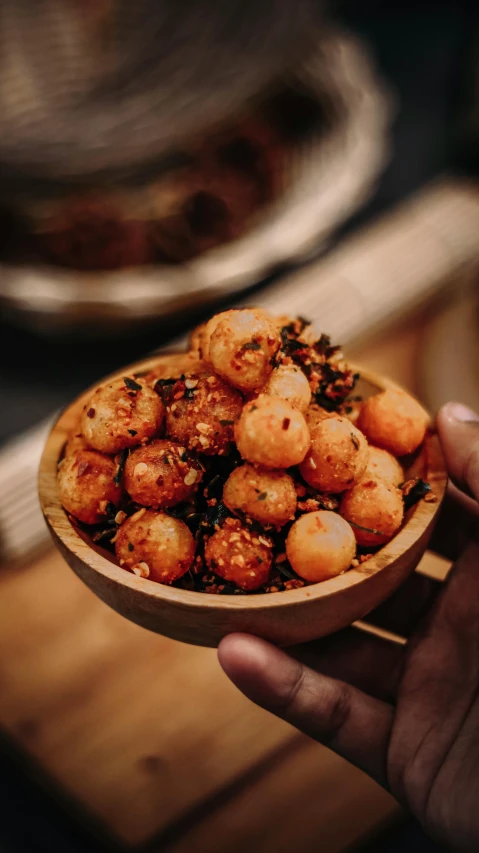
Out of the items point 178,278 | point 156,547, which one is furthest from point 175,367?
point 178,278

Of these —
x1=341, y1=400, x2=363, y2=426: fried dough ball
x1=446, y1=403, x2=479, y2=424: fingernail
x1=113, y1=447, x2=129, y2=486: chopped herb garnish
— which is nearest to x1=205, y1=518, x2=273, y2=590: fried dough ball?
x1=113, y1=447, x2=129, y2=486: chopped herb garnish

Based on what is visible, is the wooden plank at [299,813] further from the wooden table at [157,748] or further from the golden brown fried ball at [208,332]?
the golden brown fried ball at [208,332]

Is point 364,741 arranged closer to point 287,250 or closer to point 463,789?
point 463,789

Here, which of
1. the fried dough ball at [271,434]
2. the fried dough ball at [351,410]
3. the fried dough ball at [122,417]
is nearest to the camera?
the fried dough ball at [271,434]

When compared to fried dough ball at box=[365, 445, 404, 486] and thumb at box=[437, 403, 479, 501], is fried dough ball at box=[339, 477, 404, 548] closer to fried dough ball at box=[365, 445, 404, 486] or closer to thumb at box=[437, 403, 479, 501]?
fried dough ball at box=[365, 445, 404, 486]

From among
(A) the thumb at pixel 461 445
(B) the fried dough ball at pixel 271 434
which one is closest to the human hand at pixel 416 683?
(A) the thumb at pixel 461 445

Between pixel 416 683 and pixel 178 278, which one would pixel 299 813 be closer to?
pixel 416 683
